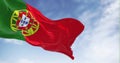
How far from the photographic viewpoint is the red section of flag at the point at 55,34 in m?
36.7

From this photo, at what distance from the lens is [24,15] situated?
36.2 m

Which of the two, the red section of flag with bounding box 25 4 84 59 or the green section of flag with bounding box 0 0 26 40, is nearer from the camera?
the green section of flag with bounding box 0 0 26 40

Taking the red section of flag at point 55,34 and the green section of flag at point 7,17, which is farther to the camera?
the red section of flag at point 55,34

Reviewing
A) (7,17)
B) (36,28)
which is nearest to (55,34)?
(36,28)

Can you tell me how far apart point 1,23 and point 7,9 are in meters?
0.72

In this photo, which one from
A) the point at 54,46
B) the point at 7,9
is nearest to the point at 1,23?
the point at 7,9

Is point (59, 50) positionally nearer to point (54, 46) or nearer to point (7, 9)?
point (54, 46)

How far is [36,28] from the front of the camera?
3659 centimetres

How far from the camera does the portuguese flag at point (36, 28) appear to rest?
35.6 m

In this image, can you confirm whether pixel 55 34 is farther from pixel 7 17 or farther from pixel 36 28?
pixel 7 17

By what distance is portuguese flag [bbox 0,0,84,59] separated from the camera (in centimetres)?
3562

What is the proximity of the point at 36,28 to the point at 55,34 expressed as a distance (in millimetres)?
1231

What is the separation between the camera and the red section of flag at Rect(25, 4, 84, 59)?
1444 inches

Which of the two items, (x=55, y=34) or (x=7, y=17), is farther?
(x=55, y=34)
